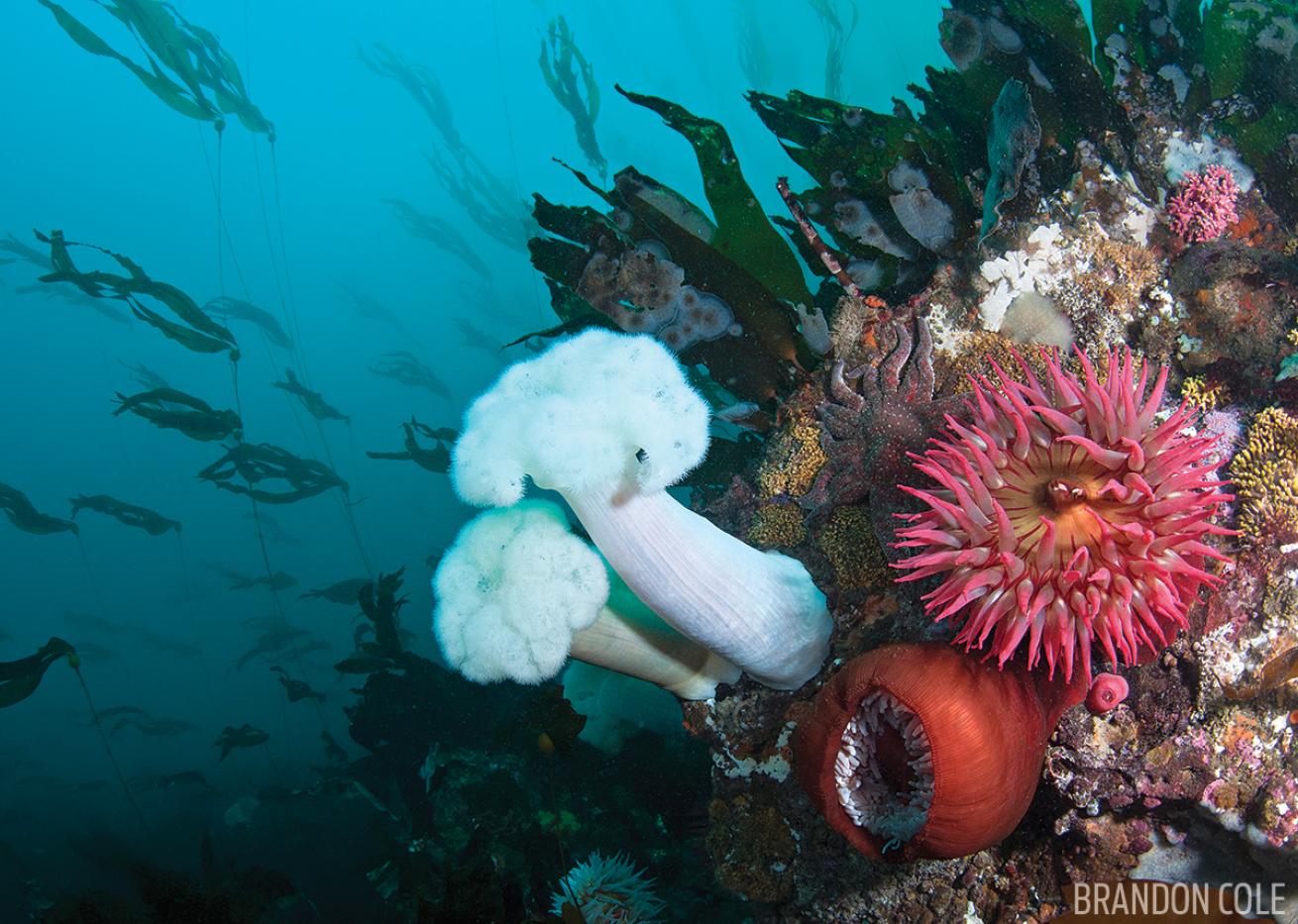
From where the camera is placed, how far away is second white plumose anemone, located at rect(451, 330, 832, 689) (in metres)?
2.56

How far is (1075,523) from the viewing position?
1869mm

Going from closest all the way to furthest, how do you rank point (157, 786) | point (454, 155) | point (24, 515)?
point (24, 515)
point (157, 786)
point (454, 155)

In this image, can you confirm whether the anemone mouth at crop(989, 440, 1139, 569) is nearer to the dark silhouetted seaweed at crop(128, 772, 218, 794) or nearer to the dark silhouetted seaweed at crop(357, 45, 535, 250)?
the dark silhouetted seaweed at crop(128, 772, 218, 794)

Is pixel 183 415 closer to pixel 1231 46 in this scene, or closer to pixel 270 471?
pixel 270 471

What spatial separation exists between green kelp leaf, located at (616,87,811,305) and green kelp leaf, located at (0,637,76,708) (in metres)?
5.77

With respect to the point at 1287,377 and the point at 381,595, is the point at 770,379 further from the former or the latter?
the point at 381,595

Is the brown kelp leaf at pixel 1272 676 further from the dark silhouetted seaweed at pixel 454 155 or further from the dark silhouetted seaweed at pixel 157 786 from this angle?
the dark silhouetted seaweed at pixel 454 155

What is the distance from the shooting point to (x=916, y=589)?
260 cm

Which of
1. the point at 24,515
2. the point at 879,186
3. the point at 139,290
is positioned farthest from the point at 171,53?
the point at 879,186

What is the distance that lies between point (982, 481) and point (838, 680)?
77 centimetres

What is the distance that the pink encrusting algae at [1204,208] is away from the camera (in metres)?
3.07

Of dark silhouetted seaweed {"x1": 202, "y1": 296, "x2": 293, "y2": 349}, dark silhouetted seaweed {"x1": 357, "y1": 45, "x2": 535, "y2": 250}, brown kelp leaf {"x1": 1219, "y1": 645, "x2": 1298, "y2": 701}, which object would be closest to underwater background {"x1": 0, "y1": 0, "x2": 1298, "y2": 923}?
brown kelp leaf {"x1": 1219, "y1": 645, "x2": 1298, "y2": 701}

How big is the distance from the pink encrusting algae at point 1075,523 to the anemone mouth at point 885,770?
0.39 m

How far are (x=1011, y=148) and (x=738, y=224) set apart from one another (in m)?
1.36
